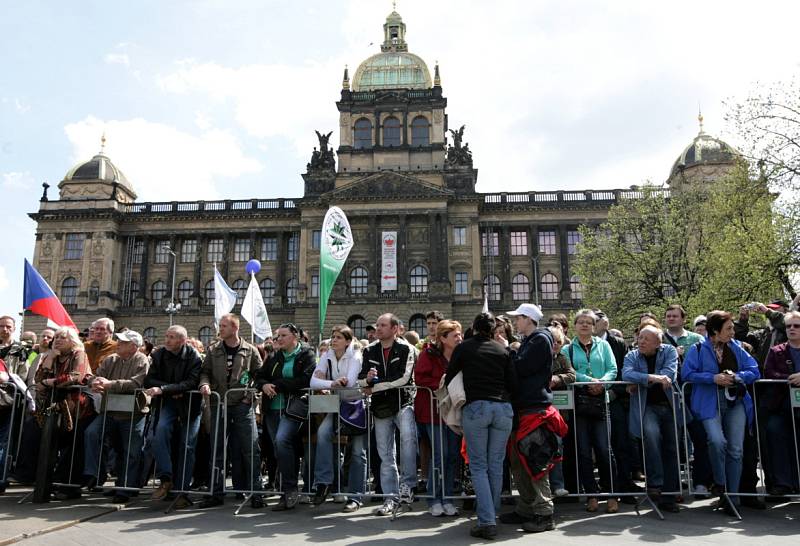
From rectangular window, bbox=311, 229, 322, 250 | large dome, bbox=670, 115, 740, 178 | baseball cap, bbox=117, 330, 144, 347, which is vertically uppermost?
large dome, bbox=670, 115, 740, 178

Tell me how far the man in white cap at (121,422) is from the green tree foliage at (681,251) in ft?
62.5

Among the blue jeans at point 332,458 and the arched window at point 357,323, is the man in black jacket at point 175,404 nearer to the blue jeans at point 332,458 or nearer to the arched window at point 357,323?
the blue jeans at point 332,458

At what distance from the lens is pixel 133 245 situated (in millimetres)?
56875

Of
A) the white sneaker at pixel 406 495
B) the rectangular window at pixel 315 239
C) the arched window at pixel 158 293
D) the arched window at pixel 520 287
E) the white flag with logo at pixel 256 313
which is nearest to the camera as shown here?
the white sneaker at pixel 406 495

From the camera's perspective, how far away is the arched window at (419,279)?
167 feet

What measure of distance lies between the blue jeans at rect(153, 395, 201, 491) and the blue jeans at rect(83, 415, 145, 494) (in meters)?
0.36

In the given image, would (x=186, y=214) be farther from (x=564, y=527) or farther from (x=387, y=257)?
(x=564, y=527)

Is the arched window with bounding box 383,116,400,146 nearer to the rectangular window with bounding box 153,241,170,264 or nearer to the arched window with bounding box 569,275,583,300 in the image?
the arched window with bounding box 569,275,583,300

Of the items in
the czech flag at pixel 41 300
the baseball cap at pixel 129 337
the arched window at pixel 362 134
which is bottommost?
the baseball cap at pixel 129 337

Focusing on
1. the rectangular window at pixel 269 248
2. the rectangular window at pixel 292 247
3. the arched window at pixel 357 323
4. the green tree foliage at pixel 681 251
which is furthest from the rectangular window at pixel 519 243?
the rectangular window at pixel 269 248

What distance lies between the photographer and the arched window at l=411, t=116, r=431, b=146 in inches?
2211

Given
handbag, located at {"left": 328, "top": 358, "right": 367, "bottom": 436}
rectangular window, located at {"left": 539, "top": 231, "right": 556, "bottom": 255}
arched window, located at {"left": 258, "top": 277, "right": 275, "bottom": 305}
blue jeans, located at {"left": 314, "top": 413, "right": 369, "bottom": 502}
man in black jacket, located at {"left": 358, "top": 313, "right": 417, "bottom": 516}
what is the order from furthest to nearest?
arched window, located at {"left": 258, "top": 277, "right": 275, "bottom": 305}
rectangular window, located at {"left": 539, "top": 231, "right": 556, "bottom": 255}
handbag, located at {"left": 328, "top": 358, "right": 367, "bottom": 436}
blue jeans, located at {"left": 314, "top": 413, "right": 369, "bottom": 502}
man in black jacket, located at {"left": 358, "top": 313, "right": 417, "bottom": 516}

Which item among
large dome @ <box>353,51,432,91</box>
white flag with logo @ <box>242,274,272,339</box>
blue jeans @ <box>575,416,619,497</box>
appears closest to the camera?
blue jeans @ <box>575,416,619,497</box>

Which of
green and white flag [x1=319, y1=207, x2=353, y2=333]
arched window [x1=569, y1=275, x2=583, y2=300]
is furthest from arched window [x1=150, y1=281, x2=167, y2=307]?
green and white flag [x1=319, y1=207, x2=353, y2=333]
